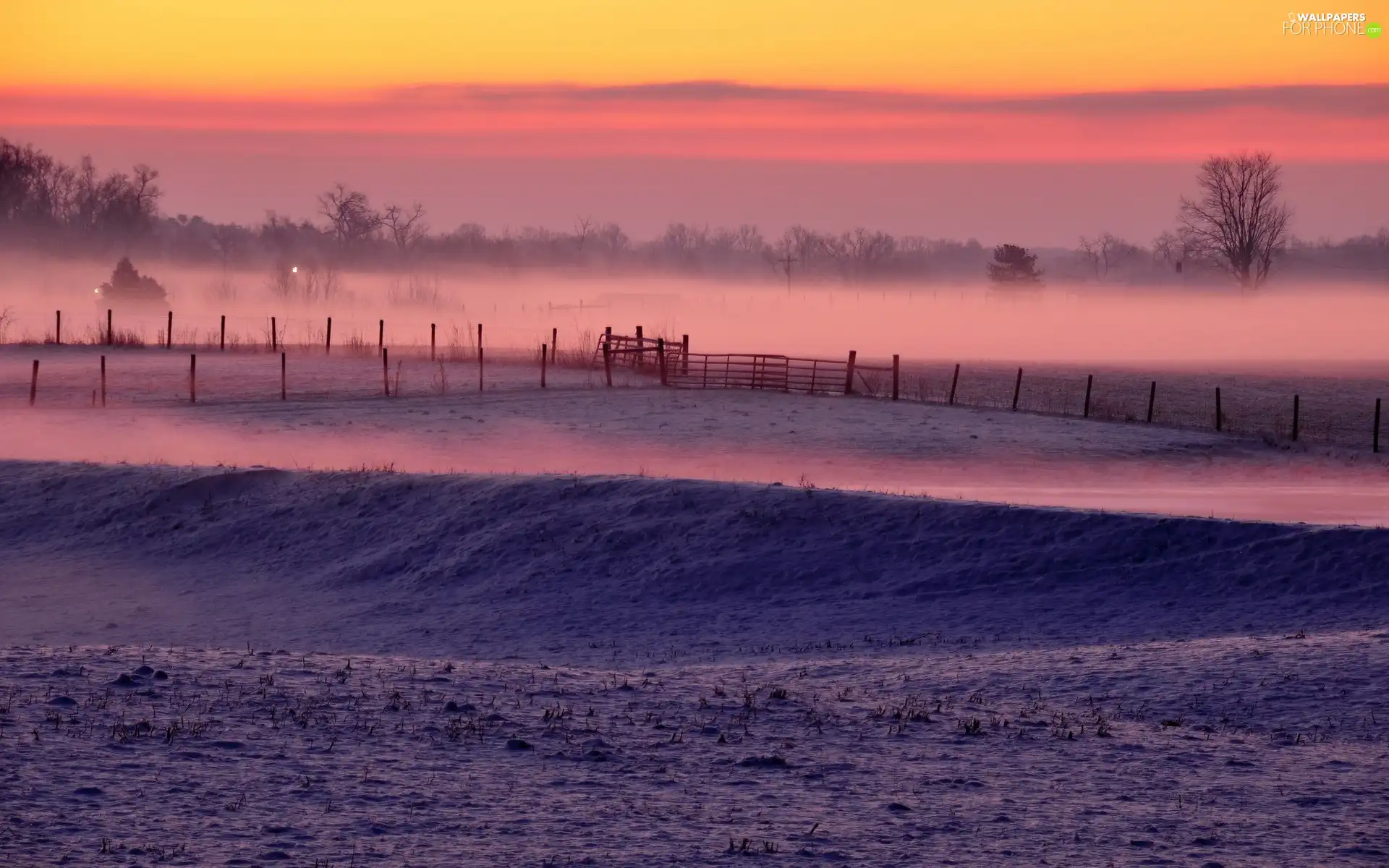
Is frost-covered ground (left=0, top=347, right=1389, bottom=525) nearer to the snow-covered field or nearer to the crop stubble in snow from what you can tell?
the snow-covered field

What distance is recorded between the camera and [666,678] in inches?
503

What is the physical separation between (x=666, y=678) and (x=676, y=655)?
10.2ft

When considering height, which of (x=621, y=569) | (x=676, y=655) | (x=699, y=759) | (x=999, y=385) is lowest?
(x=676, y=655)

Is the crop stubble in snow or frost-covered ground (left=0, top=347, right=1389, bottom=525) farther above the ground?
the crop stubble in snow

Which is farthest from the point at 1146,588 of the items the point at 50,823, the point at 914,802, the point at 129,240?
the point at 129,240

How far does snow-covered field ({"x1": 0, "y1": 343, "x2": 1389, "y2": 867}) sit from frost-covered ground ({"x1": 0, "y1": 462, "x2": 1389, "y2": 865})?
0.05 metres

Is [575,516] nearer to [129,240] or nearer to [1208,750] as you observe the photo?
[1208,750]

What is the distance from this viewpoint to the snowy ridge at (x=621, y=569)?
674 inches

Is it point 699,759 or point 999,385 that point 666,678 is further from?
point 999,385

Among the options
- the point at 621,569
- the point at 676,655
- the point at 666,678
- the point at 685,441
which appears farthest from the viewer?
the point at 685,441

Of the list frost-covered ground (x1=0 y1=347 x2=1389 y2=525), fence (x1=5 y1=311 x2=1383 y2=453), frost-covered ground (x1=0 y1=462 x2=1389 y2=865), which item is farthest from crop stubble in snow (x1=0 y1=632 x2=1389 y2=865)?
fence (x1=5 y1=311 x2=1383 y2=453)

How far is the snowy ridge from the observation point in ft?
56.2

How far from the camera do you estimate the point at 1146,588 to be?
58.4 feet

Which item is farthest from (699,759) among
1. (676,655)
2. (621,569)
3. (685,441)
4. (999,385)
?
(999,385)
